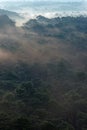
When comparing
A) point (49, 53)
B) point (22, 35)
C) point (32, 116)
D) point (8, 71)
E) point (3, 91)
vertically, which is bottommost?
point (32, 116)

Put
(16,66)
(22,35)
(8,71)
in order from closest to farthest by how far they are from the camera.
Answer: (8,71), (16,66), (22,35)

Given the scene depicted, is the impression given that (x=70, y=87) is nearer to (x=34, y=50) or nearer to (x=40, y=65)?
(x=40, y=65)

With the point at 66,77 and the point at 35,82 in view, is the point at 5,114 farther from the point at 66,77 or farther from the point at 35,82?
the point at 66,77

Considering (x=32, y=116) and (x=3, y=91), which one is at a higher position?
(x=3, y=91)

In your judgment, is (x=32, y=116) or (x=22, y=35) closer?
(x=32, y=116)

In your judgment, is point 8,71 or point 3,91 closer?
point 3,91

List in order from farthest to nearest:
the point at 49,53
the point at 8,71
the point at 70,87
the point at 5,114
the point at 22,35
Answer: the point at 22,35
the point at 49,53
the point at 8,71
the point at 70,87
the point at 5,114

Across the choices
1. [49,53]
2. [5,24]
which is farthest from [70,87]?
[5,24]

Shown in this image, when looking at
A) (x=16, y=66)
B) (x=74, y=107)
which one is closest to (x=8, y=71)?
(x=16, y=66)

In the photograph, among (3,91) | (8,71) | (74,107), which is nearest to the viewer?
(74,107)
